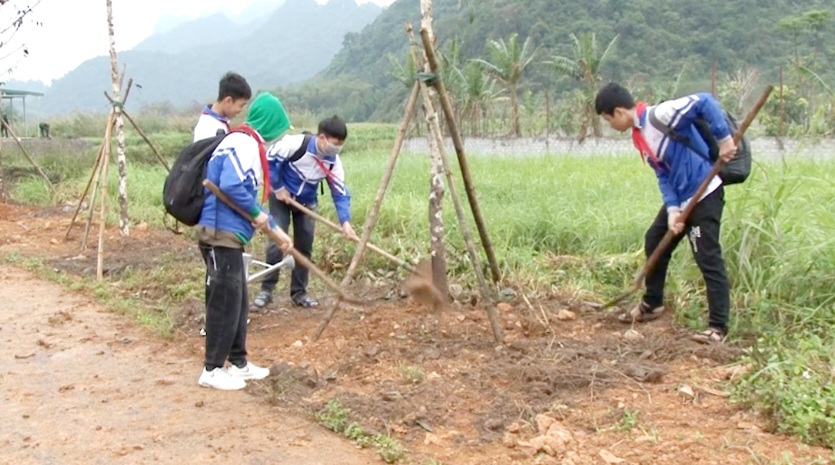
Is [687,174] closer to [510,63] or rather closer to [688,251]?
[688,251]

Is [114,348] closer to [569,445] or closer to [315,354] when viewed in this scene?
[315,354]

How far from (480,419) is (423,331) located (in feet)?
4.15

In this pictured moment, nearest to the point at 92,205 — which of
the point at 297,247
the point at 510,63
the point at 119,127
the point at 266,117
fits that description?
the point at 119,127

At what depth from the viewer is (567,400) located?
11.9 feet

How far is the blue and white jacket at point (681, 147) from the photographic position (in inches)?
161

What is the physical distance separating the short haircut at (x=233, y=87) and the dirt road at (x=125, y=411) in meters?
1.57

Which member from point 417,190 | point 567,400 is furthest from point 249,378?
point 417,190

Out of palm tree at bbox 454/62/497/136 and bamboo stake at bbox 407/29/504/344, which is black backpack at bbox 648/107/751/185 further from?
palm tree at bbox 454/62/497/136

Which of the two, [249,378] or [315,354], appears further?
[315,354]

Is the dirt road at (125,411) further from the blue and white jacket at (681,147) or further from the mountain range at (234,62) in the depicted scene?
the mountain range at (234,62)

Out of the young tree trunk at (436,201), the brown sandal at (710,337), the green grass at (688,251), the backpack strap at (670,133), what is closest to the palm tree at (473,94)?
the green grass at (688,251)

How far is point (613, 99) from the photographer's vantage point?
4.29 meters

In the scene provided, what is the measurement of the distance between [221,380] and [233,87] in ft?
5.09

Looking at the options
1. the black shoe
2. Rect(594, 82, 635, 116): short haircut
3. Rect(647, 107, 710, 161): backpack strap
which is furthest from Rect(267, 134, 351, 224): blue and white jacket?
Rect(647, 107, 710, 161): backpack strap
